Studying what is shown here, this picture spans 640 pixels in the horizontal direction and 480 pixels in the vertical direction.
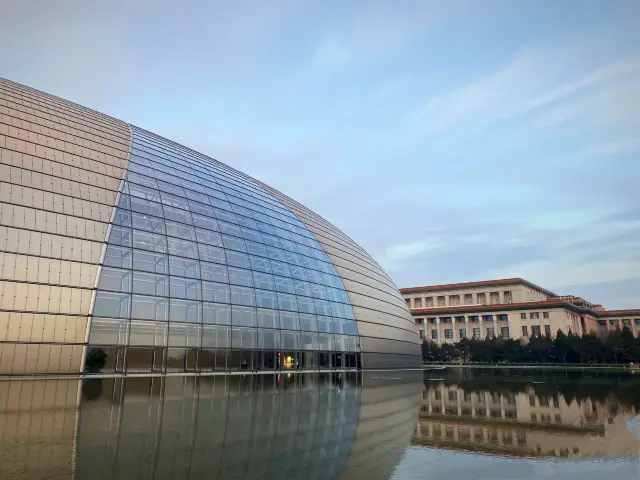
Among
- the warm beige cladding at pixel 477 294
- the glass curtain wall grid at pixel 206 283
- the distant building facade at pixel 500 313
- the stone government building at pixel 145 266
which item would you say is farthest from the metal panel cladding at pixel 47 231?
the warm beige cladding at pixel 477 294

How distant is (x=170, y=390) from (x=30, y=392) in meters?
5.55

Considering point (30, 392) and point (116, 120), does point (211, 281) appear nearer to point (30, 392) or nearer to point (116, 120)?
point (30, 392)

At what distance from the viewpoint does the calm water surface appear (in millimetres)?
8750

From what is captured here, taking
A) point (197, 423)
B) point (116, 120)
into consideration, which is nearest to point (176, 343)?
point (197, 423)

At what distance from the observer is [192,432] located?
11914mm

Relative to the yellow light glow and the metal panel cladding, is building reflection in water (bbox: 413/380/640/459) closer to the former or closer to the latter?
the yellow light glow

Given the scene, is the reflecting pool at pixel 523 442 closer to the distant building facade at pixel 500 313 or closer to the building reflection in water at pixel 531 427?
the building reflection in water at pixel 531 427

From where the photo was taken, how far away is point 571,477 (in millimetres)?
8695

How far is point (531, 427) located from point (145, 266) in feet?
71.6

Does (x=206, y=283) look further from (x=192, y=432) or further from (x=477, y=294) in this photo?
(x=477, y=294)

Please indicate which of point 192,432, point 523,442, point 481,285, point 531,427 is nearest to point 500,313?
point 481,285

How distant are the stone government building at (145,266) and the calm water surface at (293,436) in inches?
173

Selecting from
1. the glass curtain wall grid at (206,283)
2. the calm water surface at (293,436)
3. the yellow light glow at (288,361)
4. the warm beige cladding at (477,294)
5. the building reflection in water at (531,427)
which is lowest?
the building reflection in water at (531,427)

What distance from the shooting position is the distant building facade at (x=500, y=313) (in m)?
123
